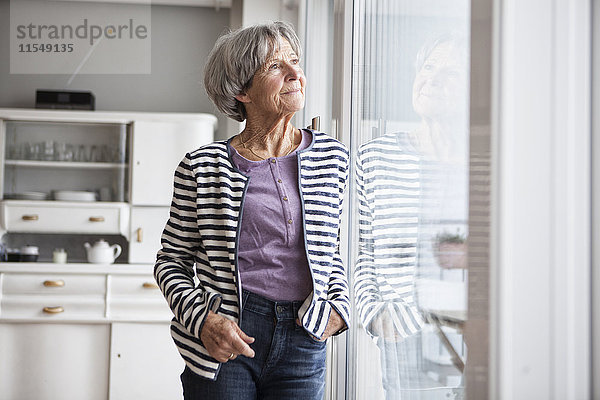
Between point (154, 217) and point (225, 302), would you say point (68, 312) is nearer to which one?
point (154, 217)

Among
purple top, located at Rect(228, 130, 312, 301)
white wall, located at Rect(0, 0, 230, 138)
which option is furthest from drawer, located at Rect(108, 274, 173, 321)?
purple top, located at Rect(228, 130, 312, 301)

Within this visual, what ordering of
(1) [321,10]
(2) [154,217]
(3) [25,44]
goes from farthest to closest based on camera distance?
1. (3) [25,44]
2. (2) [154,217]
3. (1) [321,10]

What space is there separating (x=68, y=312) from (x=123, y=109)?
53.4 inches

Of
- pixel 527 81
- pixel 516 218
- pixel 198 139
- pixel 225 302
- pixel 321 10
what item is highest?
pixel 321 10

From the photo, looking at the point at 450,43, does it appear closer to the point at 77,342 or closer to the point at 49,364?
the point at 77,342

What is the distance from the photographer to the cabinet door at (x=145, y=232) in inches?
138

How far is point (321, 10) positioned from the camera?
2.63 meters

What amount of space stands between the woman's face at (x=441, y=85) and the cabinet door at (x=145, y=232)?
8.77 feet

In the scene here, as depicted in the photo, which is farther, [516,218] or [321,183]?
[321,183]

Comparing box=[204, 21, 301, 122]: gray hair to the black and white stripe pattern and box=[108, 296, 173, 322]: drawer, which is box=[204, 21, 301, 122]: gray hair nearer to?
the black and white stripe pattern

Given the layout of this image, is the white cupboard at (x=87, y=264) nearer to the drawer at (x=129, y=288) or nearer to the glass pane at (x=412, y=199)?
the drawer at (x=129, y=288)

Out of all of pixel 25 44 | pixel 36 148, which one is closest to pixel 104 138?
pixel 36 148

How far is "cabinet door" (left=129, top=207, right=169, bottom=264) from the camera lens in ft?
11.5

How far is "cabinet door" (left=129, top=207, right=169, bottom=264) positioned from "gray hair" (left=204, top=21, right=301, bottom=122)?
2.32m
